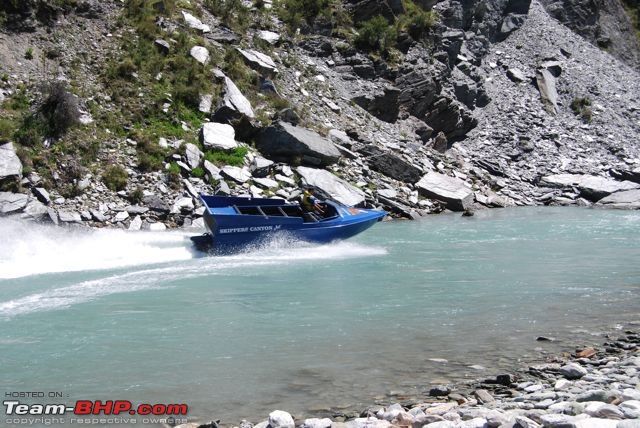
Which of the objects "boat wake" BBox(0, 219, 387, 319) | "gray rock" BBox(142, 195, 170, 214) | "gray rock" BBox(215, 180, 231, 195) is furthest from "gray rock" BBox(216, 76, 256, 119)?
"boat wake" BBox(0, 219, 387, 319)

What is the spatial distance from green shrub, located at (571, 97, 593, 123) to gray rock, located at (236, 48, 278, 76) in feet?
79.3

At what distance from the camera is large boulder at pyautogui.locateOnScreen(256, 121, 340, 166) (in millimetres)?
26891

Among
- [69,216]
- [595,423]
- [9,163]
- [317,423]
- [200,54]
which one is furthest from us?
[200,54]

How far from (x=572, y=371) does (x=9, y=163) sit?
64.4 ft

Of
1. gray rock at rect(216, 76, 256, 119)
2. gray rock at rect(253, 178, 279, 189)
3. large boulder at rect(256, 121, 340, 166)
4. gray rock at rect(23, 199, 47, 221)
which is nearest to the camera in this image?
gray rock at rect(23, 199, 47, 221)

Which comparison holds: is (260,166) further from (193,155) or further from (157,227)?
(157,227)

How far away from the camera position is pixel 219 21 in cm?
3475

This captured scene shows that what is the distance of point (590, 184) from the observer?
3441 centimetres

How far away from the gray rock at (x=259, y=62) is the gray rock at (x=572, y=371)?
27012 millimetres

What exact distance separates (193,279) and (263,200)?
497 centimetres

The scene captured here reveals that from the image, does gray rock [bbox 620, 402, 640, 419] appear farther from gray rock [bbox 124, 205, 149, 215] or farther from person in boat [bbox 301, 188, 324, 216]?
gray rock [bbox 124, 205, 149, 215]

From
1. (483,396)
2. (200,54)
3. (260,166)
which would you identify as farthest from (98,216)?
(483,396)

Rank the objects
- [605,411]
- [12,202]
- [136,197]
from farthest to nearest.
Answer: [136,197], [12,202], [605,411]

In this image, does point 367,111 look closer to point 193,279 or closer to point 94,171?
point 94,171
